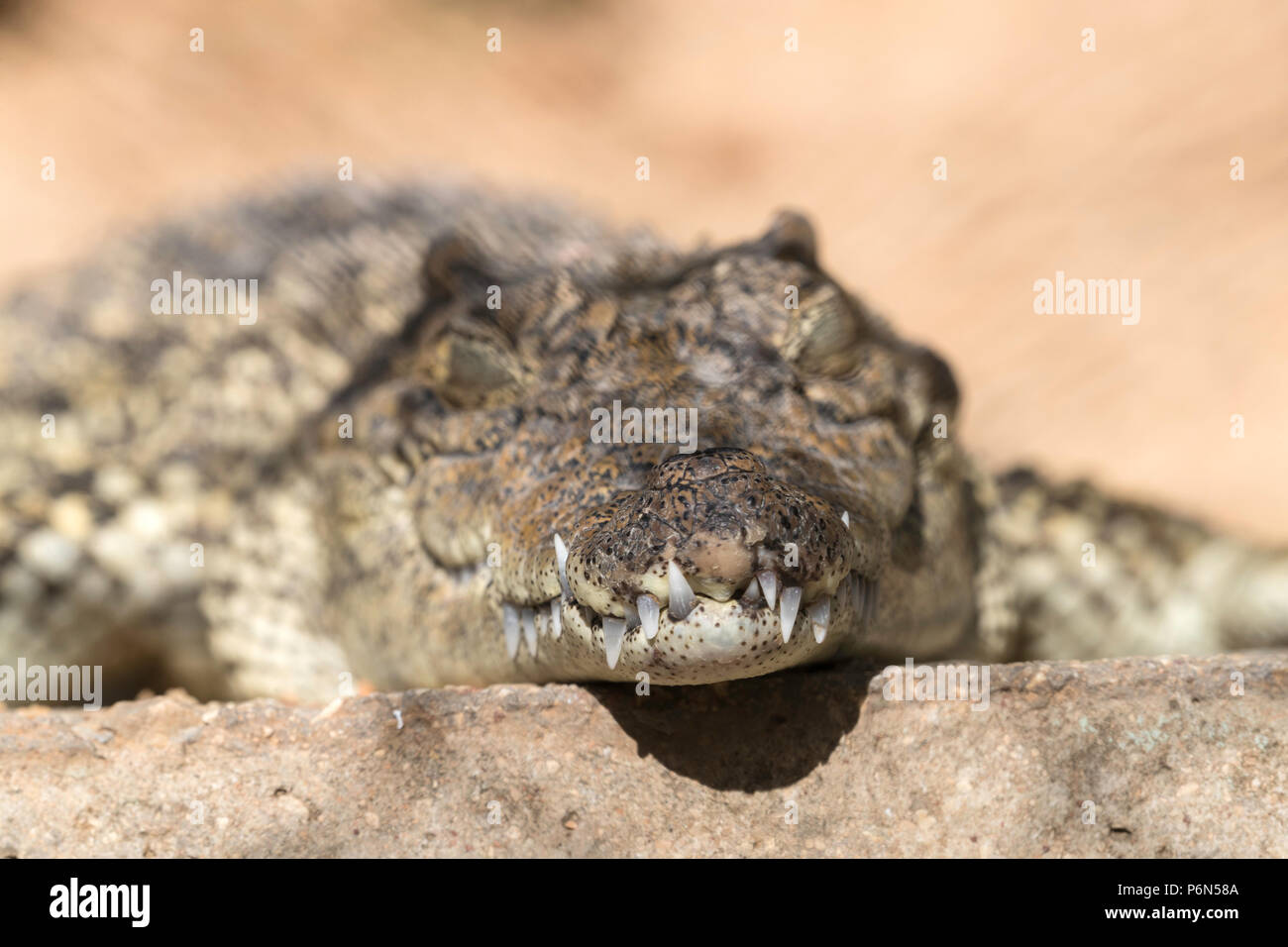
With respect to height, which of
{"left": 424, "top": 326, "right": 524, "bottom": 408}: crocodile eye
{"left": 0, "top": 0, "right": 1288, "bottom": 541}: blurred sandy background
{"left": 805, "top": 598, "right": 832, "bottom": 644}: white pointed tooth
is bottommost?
{"left": 805, "top": 598, "right": 832, "bottom": 644}: white pointed tooth

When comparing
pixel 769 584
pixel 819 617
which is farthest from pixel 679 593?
pixel 819 617

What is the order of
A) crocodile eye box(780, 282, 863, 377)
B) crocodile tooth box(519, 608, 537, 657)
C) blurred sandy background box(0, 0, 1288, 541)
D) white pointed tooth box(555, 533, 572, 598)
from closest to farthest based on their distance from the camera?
white pointed tooth box(555, 533, 572, 598) → crocodile tooth box(519, 608, 537, 657) → crocodile eye box(780, 282, 863, 377) → blurred sandy background box(0, 0, 1288, 541)

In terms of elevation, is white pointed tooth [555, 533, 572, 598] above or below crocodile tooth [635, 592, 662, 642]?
above

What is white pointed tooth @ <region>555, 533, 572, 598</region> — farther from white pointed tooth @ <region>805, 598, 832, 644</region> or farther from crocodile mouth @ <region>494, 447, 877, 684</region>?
white pointed tooth @ <region>805, 598, 832, 644</region>

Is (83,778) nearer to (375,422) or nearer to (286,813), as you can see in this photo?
(286,813)

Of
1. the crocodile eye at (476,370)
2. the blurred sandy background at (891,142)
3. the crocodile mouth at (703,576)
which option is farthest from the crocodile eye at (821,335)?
the blurred sandy background at (891,142)

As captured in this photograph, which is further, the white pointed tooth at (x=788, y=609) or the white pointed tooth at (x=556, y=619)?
the white pointed tooth at (x=556, y=619)

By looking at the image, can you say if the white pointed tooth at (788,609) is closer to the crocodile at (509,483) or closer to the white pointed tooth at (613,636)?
the crocodile at (509,483)

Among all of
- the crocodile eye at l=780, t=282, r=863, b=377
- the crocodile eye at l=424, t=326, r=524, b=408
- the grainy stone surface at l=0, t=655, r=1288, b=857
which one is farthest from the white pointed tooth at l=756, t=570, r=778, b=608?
the crocodile eye at l=424, t=326, r=524, b=408
